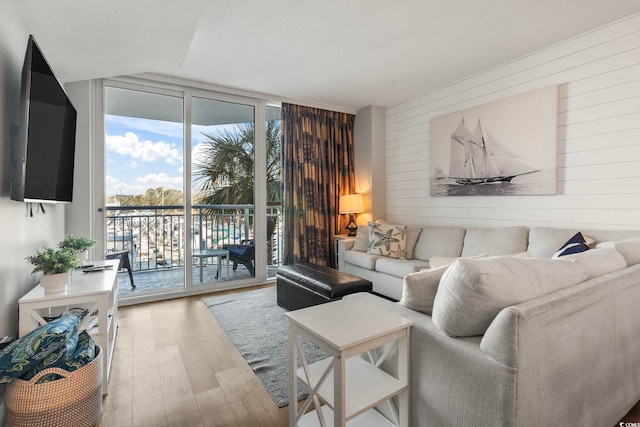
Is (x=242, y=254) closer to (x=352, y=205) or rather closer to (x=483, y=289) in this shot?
(x=352, y=205)

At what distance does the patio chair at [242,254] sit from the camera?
4.17m

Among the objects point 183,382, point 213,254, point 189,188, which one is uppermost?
point 189,188

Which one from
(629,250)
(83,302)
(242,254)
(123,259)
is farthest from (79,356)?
(629,250)

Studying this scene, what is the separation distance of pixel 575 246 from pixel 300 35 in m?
2.71

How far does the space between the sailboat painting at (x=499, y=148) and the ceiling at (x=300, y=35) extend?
1.61 feet

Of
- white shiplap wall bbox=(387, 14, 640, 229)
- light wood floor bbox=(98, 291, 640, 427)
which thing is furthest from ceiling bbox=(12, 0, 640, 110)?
light wood floor bbox=(98, 291, 640, 427)

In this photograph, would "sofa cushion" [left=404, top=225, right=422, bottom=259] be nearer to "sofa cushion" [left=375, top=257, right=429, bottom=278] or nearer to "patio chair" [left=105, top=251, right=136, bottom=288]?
"sofa cushion" [left=375, top=257, right=429, bottom=278]

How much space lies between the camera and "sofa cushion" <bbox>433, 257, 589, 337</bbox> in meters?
1.10

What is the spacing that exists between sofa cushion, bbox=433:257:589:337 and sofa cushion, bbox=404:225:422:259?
253 cm

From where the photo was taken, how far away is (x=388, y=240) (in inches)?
149

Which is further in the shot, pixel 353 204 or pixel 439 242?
pixel 353 204

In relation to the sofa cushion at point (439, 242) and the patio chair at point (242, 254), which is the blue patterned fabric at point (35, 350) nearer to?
the patio chair at point (242, 254)

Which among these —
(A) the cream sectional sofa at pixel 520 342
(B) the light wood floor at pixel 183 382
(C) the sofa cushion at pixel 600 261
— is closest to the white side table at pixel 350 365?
(A) the cream sectional sofa at pixel 520 342

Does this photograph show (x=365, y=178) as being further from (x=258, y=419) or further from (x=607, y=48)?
(x=258, y=419)
